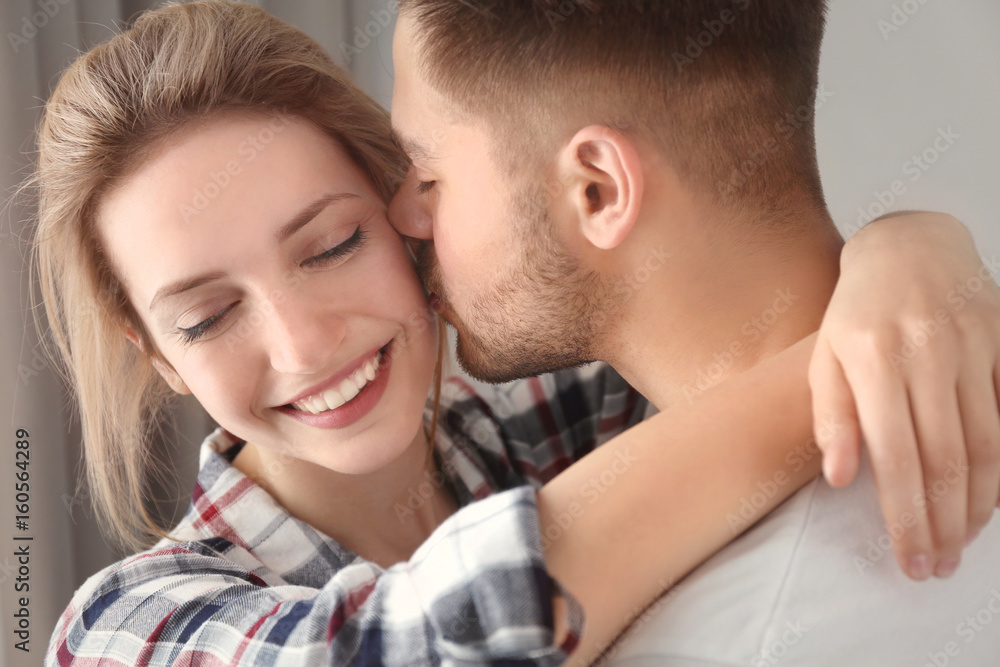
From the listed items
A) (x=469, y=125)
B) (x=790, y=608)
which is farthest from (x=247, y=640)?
(x=469, y=125)

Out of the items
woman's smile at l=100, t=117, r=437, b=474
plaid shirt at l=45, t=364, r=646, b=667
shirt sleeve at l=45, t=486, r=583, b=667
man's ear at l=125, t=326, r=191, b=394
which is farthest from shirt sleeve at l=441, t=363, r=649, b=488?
shirt sleeve at l=45, t=486, r=583, b=667

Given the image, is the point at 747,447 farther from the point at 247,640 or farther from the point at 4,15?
the point at 4,15

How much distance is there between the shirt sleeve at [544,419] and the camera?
1491 millimetres

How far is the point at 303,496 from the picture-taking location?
1.27m

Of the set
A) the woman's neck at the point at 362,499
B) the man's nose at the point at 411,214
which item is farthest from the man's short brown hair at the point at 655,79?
the woman's neck at the point at 362,499

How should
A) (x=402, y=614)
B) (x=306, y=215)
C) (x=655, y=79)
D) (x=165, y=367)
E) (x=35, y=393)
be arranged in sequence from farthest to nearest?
(x=35, y=393), (x=165, y=367), (x=306, y=215), (x=655, y=79), (x=402, y=614)

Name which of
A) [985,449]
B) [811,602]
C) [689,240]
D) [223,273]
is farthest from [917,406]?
[223,273]

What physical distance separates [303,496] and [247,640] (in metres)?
0.49

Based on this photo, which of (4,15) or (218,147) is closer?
(218,147)

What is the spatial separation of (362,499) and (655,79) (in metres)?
0.80

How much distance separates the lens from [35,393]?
1.48 meters

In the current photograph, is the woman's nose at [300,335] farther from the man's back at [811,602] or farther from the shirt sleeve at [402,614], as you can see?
the man's back at [811,602]

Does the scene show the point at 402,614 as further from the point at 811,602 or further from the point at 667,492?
the point at 811,602

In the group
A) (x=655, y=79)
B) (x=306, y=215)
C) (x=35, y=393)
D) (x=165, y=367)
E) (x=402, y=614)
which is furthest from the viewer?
(x=35, y=393)
